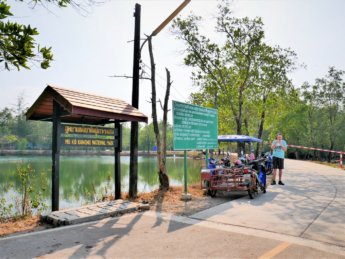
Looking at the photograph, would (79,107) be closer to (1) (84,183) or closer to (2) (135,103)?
(2) (135,103)

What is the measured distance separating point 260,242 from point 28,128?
9267 centimetres

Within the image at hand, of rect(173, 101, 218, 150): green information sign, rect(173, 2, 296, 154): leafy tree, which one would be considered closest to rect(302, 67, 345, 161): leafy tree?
rect(173, 2, 296, 154): leafy tree

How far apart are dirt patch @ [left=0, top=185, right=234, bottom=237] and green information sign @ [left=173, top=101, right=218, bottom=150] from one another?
1545 millimetres

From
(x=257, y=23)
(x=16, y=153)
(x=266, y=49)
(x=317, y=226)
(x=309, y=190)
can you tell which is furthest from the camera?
(x=16, y=153)

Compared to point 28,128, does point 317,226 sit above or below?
below

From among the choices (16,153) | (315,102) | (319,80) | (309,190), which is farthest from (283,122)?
(16,153)

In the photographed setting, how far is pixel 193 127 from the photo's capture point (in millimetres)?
9641

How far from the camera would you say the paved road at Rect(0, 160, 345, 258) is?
451 centimetres

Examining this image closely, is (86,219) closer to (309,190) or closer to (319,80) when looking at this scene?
(309,190)

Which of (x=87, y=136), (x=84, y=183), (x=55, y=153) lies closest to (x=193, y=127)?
(x=87, y=136)

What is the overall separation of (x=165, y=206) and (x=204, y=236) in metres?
2.80

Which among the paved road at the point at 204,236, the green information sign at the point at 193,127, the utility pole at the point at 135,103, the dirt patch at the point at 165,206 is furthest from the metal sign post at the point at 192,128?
the paved road at the point at 204,236

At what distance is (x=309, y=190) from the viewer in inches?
420

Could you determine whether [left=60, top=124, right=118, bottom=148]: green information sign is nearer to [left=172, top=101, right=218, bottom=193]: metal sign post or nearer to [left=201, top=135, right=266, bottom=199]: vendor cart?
[left=172, top=101, right=218, bottom=193]: metal sign post
